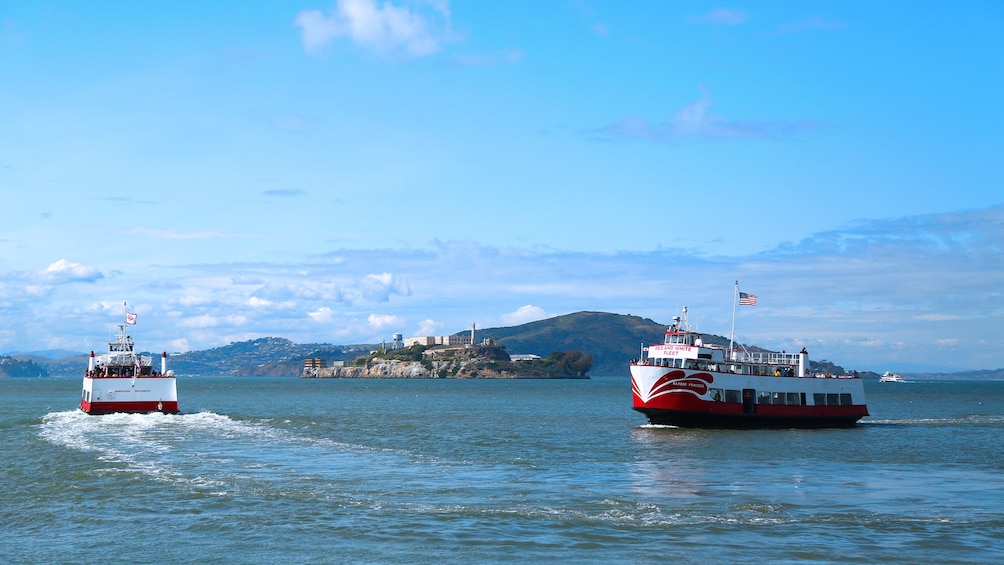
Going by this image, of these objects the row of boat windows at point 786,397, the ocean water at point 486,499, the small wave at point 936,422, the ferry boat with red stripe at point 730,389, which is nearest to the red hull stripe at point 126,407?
the ocean water at point 486,499

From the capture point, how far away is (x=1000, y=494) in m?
37.6

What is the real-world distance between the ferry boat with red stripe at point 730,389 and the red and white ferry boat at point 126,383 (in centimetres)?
3861

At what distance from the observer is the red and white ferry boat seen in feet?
243

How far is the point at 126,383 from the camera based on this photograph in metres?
74.1

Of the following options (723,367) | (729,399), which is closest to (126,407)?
(723,367)

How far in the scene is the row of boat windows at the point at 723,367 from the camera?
236ft

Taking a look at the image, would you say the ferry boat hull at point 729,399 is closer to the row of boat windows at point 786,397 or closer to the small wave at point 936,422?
the row of boat windows at point 786,397

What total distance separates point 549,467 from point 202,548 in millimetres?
21964

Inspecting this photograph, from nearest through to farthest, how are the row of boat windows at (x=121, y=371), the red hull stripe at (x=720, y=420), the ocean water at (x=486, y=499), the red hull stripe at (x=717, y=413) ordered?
1. the ocean water at (x=486, y=499)
2. the red hull stripe at (x=717, y=413)
3. the red hull stripe at (x=720, y=420)
4. the row of boat windows at (x=121, y=371)

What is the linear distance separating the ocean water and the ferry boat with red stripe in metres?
8.24

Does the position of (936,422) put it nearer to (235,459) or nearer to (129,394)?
(235,459)

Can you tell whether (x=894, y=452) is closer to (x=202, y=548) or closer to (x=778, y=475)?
(x=778, y=475)

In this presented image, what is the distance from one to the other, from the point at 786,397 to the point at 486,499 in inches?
1901

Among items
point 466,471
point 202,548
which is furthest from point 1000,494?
point 202,548
